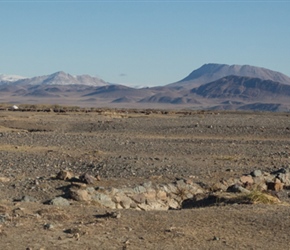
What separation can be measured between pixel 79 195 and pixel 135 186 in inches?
89.0

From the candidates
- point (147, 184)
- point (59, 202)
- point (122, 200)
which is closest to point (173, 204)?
point (147, 184)

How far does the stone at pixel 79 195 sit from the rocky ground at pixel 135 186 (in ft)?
0.20

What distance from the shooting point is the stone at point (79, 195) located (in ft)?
44.0

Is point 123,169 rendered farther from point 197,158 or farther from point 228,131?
point 228,131

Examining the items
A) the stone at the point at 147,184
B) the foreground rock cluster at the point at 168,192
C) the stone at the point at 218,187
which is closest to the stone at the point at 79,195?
the foreground rock cluster at the point at 168,192

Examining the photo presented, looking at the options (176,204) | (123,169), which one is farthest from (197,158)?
(176,204)

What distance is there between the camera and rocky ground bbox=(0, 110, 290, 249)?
10.3 m

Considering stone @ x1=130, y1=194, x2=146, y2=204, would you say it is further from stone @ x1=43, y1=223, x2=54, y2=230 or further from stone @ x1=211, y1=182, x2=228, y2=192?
stone @ x1=43, y1=223, x2=54, y2=230

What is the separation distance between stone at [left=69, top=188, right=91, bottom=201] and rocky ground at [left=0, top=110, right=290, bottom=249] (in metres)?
0.06

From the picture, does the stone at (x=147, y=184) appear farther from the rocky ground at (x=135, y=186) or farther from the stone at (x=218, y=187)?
the stone at (x=218, y=187)

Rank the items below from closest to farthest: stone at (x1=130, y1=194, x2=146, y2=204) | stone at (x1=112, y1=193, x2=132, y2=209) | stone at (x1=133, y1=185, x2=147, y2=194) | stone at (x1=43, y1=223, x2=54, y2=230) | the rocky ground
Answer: the rocky ground → stone at (x1=43, y1=223, x2=54, y2=230) → stone at (x1=112, y1=193, x2=132, y2=209) → stone at (x1=130, y1=194, x2=146, y2=204) → stone at (x1=133, y1=185, x2=147, y2=194)

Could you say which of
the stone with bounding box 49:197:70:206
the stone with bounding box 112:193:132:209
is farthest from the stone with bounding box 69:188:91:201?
the stone with bounding box 112:193:132:209

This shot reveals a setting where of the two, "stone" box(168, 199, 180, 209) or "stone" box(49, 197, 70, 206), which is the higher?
"stone" box(49, 197, 70, 206)

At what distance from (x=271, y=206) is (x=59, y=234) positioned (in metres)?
4.26
